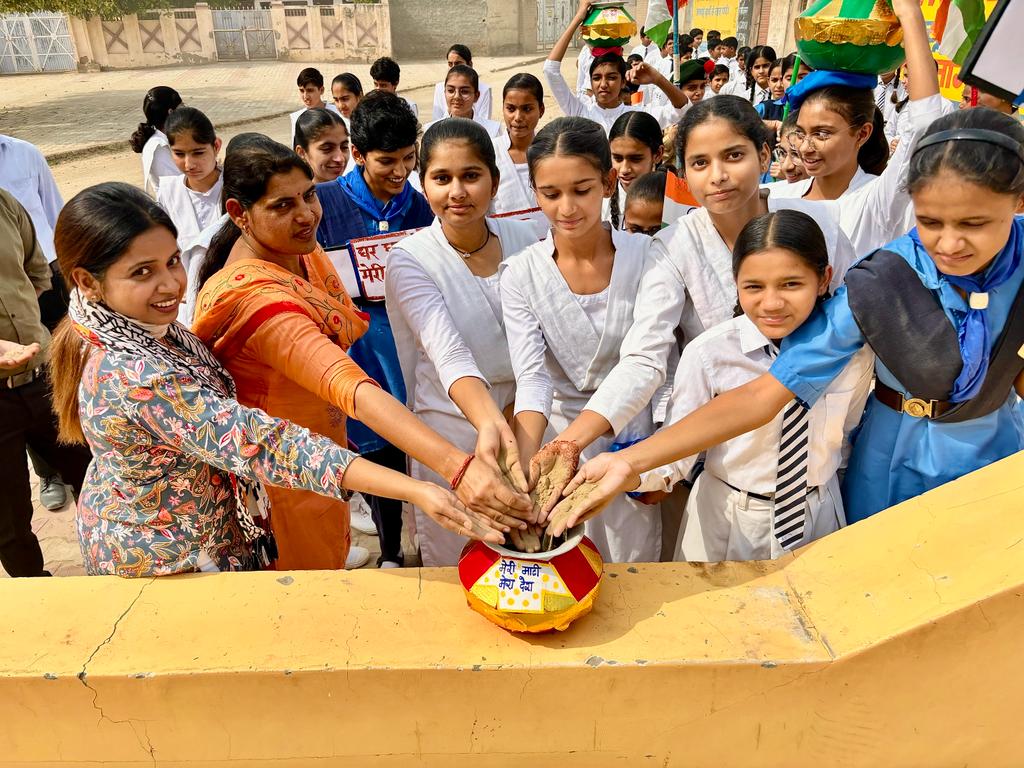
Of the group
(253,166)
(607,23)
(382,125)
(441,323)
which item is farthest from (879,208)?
(607,23)

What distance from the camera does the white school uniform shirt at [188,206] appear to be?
4141mm

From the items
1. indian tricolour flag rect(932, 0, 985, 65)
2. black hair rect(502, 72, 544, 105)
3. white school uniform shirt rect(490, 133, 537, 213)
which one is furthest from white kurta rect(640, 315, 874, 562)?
black hair rect(502, 72, 544, 105)

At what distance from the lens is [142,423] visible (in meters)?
1.62

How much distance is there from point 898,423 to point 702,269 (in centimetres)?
70

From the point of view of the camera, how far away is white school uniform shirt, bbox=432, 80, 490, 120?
6694 millimetres

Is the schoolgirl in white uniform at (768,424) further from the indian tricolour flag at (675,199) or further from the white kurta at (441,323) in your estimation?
the indian tricolour flag at (675,199)

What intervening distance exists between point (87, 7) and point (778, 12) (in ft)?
71.9

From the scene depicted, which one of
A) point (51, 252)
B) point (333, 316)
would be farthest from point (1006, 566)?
point (51, 252)

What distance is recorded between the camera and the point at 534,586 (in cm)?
146

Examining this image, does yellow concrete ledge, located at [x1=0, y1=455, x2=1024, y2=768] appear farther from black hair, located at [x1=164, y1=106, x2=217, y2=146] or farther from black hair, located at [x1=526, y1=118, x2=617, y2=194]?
black hair, located at [x1=164, y1=106, x2=217, y2=146]

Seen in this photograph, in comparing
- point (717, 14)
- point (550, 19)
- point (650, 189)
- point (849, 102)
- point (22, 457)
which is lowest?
point (22, 457)

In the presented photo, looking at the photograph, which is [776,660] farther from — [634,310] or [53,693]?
[53,693]

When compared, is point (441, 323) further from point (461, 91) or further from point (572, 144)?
point (461, 91)

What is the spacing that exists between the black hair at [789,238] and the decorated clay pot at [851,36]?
127 centimetres
